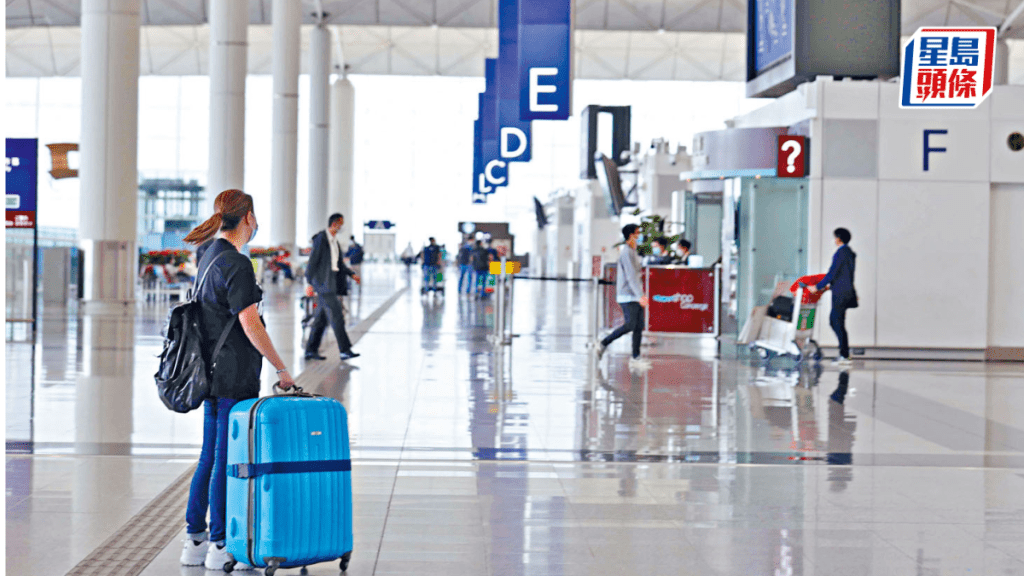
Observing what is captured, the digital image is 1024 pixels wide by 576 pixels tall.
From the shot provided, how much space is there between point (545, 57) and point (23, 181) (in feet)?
24.2

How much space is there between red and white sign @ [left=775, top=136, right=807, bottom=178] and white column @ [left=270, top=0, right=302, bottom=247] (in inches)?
1128

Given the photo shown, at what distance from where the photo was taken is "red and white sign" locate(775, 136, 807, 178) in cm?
1579

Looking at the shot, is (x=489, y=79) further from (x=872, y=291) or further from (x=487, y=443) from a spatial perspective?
(x=487, y=443)

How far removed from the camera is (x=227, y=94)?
3206cm

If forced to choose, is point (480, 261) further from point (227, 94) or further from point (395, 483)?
point (395, 483)

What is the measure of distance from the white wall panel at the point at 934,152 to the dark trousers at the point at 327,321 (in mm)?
7452

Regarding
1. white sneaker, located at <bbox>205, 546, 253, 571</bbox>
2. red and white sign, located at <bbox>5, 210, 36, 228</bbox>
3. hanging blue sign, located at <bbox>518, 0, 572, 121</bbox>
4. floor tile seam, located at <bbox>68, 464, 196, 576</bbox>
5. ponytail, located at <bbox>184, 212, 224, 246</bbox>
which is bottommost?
floor tile seam, located at <bbox>68, 464, 196, 576</bbox>


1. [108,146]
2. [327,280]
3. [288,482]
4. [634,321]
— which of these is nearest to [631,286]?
[634,321]

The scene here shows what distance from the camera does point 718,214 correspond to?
30.9m

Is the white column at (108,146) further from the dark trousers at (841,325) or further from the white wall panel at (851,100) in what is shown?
the dark trousers at (841,325)

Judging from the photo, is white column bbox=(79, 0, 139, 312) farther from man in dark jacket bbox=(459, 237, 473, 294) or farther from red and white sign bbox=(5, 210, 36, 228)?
man in dark jacket bbox=(459, 237, 473, 294)

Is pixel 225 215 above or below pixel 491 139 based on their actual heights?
below

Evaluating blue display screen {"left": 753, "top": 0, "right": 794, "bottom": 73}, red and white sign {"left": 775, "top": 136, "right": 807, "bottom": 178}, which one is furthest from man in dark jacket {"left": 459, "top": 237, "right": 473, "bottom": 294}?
red and white sign {"left": 775, "top": 136, "right": 807, "bottom": 178}

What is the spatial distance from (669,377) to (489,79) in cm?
2122
